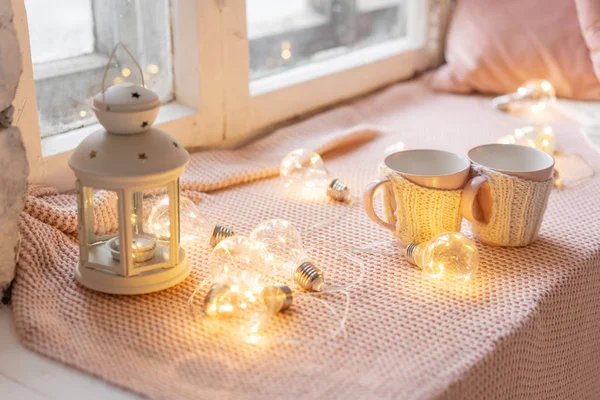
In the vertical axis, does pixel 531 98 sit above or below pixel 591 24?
below

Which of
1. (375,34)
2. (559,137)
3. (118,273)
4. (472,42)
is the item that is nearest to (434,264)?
(118,273)

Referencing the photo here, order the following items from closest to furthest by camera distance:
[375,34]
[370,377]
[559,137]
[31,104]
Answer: [370,377], [31,104], [559,137], [375,34]

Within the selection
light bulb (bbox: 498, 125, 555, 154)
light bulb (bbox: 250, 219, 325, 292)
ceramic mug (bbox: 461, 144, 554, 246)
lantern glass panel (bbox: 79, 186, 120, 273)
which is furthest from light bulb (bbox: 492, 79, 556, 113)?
lantern glass panel (bbox: 79, 186, 120, 273)

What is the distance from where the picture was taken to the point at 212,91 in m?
1.27

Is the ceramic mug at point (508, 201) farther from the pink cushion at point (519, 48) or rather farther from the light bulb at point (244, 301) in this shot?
the pink cushion at point (519, 48)

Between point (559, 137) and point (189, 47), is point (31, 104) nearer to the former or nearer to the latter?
point (189, 47)

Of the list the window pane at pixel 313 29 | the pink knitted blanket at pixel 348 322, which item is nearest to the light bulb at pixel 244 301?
the pink knitted blanket at pixel 348 322

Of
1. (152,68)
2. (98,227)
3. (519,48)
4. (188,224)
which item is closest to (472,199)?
(188,224)

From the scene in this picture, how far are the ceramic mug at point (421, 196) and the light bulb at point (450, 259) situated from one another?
42mm

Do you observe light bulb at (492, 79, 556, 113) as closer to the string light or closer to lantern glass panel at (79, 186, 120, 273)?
the string light

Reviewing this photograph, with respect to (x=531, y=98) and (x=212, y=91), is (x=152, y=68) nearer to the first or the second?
(x=212, y=91)

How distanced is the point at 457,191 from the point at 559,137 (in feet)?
1.71

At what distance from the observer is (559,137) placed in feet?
4.52

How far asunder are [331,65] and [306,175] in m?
0.45
